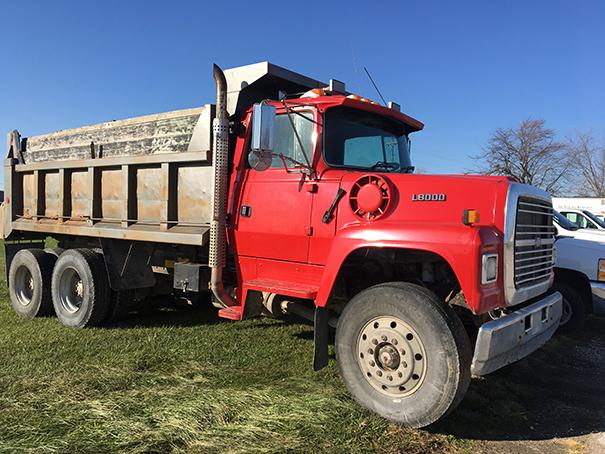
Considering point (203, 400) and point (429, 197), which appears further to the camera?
point (203, 400)

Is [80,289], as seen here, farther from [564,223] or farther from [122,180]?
[564,223]

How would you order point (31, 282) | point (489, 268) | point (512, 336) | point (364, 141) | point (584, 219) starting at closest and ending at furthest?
point (489, 268), point (512, 336), point (364, 141), point (31, 282), point (584, 219)

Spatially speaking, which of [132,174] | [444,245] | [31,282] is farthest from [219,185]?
[31,282]

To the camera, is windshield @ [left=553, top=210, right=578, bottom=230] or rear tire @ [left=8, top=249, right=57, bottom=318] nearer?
rear tire @ [left=8, top=249, right=57, bottom=318]

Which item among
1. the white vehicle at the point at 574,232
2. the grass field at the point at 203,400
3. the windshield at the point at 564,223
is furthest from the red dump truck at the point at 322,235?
the windshield at the point at 564,223

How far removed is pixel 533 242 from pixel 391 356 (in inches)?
63.7

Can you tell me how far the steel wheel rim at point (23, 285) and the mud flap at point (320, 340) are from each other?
5459mm

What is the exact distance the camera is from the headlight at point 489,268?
3.55m

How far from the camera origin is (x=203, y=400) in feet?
13.5

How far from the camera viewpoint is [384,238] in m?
3.88

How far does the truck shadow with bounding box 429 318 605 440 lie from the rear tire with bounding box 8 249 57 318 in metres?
5.90

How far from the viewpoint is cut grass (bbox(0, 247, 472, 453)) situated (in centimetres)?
348

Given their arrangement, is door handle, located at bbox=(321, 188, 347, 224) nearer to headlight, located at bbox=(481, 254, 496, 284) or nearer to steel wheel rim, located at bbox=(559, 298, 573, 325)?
headlight, located at bbox=(481, 254, 496, 284)

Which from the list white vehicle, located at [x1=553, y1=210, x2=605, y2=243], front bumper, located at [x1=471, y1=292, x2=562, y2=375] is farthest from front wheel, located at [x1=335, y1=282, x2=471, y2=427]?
white vehicle, located at [x1=553, y1=210, x2=605, y2=243]
